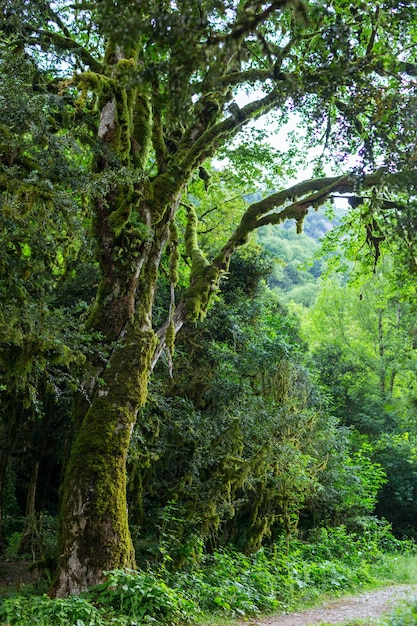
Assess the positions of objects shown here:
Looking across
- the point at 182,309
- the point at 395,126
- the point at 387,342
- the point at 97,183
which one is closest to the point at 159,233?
the point at 182,309

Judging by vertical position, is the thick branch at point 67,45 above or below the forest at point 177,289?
above

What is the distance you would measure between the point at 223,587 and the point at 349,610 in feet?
7.80

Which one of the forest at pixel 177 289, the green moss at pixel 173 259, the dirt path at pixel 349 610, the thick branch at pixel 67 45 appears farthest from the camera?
the green moss at pixel 173 259

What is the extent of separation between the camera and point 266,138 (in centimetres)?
1277

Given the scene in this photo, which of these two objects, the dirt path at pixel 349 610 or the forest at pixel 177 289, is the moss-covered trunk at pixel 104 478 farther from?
the dirt path at pixel 349 610

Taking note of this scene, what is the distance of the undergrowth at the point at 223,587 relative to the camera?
5777 millimetres

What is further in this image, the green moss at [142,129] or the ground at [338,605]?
the green moss at [142,129]

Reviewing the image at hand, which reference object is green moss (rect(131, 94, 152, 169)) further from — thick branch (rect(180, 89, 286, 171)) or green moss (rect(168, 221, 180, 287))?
green moss (rect(168, 221, 180, 287))

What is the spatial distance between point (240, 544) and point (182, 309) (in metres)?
7.60

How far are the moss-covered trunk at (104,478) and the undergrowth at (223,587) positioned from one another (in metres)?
0.29

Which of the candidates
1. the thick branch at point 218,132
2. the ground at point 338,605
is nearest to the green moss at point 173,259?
the thick branch at point 218,132

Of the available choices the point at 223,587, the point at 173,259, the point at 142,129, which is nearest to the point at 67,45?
the point at 142,129

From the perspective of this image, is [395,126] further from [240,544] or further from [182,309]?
[240,544]

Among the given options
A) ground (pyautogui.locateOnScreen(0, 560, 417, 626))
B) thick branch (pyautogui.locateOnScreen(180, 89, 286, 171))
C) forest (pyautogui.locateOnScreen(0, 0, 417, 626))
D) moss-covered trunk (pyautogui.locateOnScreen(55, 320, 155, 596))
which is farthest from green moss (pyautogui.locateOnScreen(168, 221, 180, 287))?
ground (pyautogui.locateOnScreen(0, 560, 417, 626))
